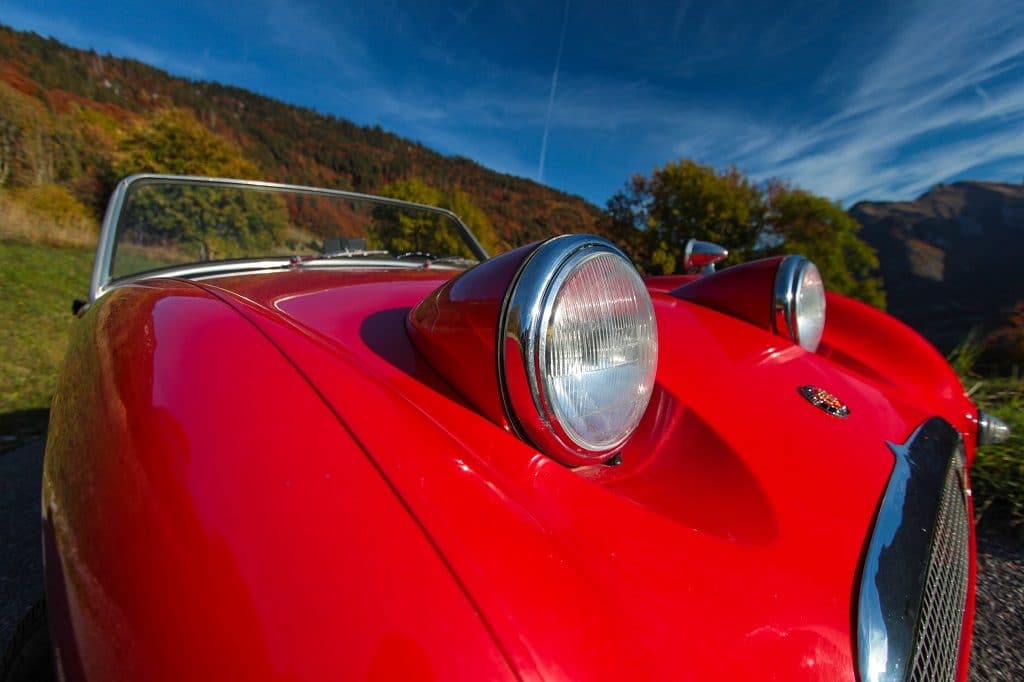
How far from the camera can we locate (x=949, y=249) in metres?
24.2

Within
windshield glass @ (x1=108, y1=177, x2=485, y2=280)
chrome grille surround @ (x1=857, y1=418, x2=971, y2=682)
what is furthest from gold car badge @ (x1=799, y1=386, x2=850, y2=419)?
windshield glass @ (x1=108, y1=177, x2=485, y2=280)

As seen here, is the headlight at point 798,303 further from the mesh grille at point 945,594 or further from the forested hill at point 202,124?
the forested hill at point 202,124

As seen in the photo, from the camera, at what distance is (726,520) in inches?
30.5

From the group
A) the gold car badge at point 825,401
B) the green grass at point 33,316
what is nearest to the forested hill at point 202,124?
the gold car badge at point 825,401

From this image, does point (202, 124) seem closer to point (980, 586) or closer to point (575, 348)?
point (575, 348)

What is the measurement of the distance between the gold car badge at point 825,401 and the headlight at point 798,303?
0.36 metres

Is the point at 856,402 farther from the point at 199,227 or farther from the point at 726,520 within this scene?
the point at 199,227

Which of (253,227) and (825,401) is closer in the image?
(825,401)

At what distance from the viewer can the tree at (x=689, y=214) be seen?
41.1 ft

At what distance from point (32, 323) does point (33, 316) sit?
28 centimetres

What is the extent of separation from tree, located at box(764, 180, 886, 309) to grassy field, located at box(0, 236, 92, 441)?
13.4m

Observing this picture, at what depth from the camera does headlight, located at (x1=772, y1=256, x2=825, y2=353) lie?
5.09ft

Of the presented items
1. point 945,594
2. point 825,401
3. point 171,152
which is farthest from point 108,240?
point 171,152

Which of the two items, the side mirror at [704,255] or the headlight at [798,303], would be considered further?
the side mirror at [704,255]
